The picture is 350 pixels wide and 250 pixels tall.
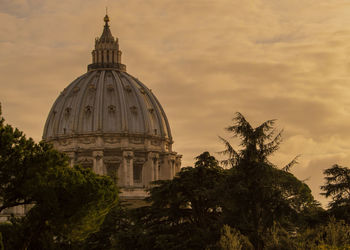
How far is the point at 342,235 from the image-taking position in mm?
27953

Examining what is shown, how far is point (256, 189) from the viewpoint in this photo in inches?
1337

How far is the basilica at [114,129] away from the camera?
364 ft

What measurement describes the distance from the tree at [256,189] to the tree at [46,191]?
522 cm

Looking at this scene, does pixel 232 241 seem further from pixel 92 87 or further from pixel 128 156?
pixel 92 87

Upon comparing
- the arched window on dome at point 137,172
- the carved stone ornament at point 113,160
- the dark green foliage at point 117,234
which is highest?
the carved stone ornament at point 113,160

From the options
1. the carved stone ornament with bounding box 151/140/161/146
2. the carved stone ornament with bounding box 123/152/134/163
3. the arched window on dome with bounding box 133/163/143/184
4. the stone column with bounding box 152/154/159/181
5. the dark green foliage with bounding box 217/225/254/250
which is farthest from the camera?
the carved stone ornament with bounding box 151/140/161/146

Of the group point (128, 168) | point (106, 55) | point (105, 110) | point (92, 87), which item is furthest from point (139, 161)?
point (106, 55)

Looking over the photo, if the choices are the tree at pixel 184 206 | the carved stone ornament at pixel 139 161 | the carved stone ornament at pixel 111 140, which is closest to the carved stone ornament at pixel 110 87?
the carved stone ornament at pixel 111 140

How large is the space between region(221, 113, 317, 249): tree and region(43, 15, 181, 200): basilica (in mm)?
73542

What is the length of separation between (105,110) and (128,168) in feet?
30.7

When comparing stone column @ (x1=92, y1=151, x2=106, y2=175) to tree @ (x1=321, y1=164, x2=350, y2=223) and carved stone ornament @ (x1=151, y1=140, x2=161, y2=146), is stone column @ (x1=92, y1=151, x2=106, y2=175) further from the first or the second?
tree @ (x1=321, y1=164, x2=350, y2=223)

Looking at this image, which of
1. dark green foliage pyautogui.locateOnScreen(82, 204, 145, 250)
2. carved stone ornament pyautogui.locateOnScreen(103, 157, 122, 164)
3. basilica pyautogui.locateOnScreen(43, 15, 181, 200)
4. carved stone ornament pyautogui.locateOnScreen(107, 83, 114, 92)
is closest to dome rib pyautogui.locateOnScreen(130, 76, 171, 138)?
basilica pyautogui.locateOnScreen(43, 15, 181, 200)

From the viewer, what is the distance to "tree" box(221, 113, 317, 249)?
33.6m

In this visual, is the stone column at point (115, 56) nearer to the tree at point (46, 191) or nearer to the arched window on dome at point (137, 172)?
the arched window on dome at point (137, 172)
